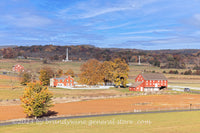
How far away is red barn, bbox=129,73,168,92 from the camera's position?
104 m

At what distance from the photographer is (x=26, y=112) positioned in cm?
5194

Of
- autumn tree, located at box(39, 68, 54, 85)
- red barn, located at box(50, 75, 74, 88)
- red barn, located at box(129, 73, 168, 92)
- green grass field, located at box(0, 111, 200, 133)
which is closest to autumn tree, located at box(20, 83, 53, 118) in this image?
green grass field, located at box(0, 111, 200, 133)

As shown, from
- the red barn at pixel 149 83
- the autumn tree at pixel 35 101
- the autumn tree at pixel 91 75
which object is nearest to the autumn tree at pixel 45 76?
the autumn tree at pixel 91 75

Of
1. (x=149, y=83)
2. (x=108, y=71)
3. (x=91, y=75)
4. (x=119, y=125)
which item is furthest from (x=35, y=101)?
(x=108, y=71)

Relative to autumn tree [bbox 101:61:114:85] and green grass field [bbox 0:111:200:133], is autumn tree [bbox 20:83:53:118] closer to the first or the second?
green grass field [bbox 0:111:200:133]

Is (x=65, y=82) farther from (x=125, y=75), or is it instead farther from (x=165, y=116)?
(x=165, y=116)

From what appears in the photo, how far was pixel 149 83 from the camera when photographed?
10800cm

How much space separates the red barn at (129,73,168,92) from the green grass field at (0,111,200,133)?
54.1 metres

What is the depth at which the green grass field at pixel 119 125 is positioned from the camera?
3938 cm

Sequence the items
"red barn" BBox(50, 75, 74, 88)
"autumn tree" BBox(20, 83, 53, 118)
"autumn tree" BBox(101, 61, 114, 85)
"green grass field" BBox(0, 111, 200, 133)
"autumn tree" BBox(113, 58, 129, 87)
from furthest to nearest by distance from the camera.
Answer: "autumn tree" BBox(101, 61, 114, 85) < "red barn" BBox(50, 75, 74, 88) < "autumn tree" BBox(113, 58, 129, 87) < "autumn tree" BBox(20, 83, 53, 118) < "green grass field" BBox(0, 111, 200, 133)

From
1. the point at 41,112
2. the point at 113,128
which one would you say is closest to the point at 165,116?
the point at 113,128

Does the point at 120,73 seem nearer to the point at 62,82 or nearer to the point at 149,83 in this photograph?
the point at 149,83

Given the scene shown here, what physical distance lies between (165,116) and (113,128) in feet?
51.7

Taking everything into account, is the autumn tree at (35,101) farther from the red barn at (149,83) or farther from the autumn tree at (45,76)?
the autumn tree at (45,76)
